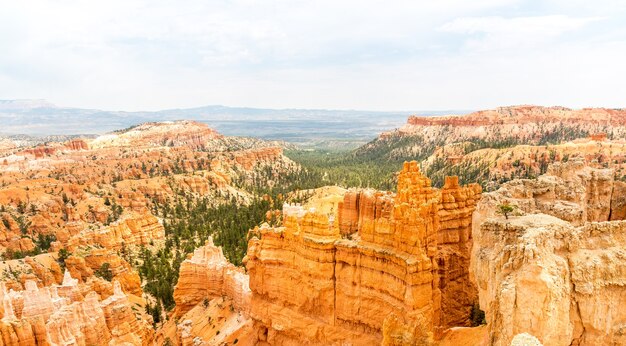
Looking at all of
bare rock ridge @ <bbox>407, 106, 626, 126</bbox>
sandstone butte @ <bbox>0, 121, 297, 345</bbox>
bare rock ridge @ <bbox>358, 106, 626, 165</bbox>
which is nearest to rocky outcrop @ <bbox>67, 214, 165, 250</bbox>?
sandstone butte @ <bbox>0, 121, 297, 345</bbox>

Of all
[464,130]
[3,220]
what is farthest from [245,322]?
[464,130]

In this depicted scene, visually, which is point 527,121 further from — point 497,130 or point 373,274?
point 373,274

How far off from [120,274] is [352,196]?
22436 millimetres

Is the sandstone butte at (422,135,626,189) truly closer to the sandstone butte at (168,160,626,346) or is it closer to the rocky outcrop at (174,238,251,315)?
the sandstone butte at (168,160,626,346)

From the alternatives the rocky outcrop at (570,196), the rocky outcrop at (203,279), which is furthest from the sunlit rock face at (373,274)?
the rocky outcrop at (203,279)

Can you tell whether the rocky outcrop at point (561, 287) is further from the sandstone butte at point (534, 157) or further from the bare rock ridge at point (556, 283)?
the sandstone butte at point (534, 157)

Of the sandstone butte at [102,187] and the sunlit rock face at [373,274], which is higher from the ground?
the sunlit rock face at [373,274]

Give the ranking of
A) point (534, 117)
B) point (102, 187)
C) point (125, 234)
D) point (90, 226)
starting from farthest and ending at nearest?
point (534, 117), point (102, 187), point (90, 226), point (125, 234)

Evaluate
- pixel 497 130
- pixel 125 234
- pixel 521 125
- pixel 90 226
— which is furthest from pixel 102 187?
pixel 521 125

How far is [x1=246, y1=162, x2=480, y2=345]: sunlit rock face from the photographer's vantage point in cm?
1638

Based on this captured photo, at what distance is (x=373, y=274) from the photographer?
1778 centimetres

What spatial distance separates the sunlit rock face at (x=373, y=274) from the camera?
53.7 feet

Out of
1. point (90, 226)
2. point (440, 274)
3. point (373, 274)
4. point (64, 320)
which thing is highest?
point (373, 274)

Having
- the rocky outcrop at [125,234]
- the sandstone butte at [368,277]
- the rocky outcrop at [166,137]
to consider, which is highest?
the sandstone butte at [368,277]
